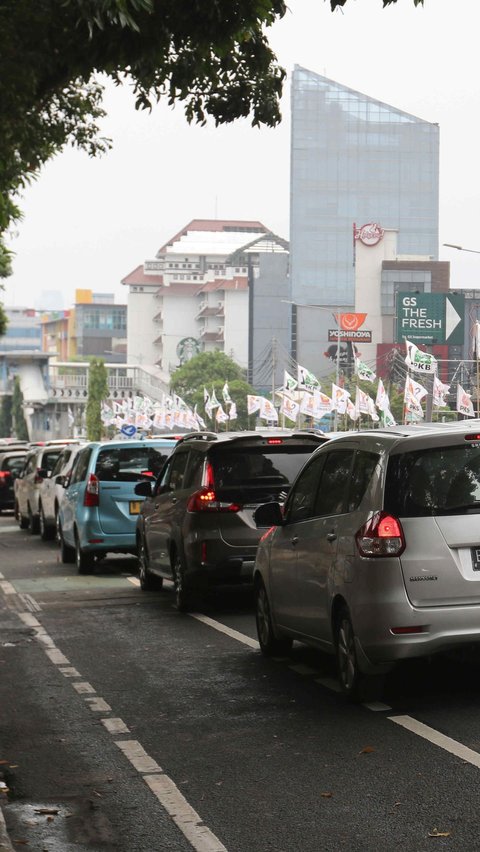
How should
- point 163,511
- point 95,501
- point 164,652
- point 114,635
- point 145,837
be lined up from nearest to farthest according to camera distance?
1. point 145,837
2. point 164,652
3. point 114,635
4. point 163,511
5. point 95,501

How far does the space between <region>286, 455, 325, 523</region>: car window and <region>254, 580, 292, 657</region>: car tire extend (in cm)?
92

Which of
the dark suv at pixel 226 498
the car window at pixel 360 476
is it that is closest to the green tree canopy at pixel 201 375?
the dark suv at pixel 226 498

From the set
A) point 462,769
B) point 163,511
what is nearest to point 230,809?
point 462,769

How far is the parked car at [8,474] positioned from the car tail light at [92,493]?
21.0 metres

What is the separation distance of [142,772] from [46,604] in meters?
8.92

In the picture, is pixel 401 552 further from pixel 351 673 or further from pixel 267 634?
pixel 267 634

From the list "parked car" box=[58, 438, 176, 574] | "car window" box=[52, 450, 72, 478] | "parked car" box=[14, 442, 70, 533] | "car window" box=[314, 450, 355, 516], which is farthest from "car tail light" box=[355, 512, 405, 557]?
"parked car" box=[14, 442, 70, 533]

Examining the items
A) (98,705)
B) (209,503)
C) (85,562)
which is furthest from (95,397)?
(98,705)

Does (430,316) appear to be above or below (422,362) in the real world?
above

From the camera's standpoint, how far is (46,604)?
1595 cm

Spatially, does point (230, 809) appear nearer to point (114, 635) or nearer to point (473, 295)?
point (114, 635)

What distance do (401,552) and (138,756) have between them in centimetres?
198

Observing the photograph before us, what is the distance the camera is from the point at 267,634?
36.3 ft

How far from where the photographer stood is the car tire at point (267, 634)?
1099 cm
